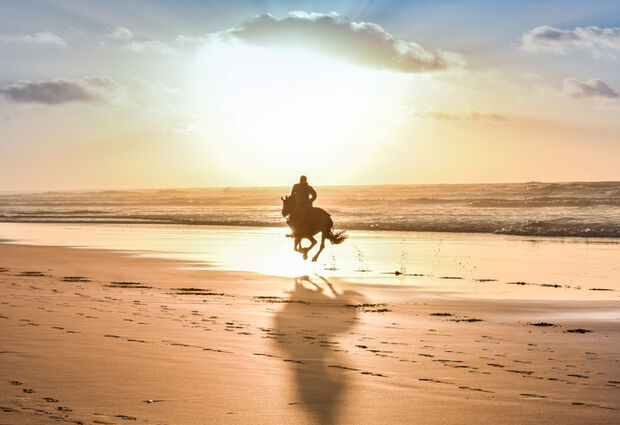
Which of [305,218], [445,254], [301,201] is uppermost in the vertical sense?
[301,201]

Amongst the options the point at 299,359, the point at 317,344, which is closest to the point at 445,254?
the point at 317,344

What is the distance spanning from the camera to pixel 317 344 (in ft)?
26.6

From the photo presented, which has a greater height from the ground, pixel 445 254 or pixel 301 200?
pixel 301 200

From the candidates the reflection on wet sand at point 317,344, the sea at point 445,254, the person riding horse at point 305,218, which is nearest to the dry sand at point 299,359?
the reflection on wet sand at point 317,344

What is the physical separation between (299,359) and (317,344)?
3.23 feet

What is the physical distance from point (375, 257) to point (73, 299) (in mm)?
12188

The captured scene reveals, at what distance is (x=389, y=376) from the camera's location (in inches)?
253

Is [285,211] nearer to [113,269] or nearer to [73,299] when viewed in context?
[113,269]

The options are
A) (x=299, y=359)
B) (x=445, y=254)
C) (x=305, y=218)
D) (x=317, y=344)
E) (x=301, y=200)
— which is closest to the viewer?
(x=299, y=359)

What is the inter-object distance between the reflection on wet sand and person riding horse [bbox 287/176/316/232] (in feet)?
21.4

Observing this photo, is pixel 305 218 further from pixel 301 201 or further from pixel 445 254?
pixel 445 254

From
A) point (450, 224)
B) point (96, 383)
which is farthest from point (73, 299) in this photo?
point (450, 224)

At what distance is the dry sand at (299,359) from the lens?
5.21 meters

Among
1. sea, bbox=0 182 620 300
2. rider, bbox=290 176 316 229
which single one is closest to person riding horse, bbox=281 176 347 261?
rider, bbox=290 176 316 229
